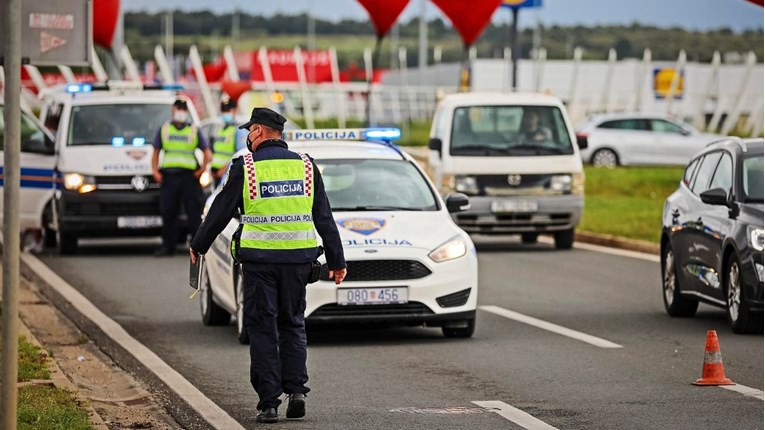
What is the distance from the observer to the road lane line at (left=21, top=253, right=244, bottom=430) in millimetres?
10070

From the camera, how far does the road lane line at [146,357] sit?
10070mm

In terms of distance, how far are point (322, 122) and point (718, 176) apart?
52.8 metres

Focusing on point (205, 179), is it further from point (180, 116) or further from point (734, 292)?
point (734, 292)

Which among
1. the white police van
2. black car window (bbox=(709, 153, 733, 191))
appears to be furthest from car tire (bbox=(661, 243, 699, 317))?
the white police van

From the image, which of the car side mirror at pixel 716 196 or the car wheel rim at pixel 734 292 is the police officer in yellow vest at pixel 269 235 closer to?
the car wheel rim at pixel 734 292

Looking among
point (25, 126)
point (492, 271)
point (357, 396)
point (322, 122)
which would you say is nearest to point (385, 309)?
point (357, 396)

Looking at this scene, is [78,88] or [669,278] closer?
[669,278]

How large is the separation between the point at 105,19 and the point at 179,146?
1162 cm

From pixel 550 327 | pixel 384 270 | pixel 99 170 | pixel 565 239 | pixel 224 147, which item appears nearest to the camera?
pixel 384 270

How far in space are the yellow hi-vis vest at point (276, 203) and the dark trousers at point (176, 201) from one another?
12.2m

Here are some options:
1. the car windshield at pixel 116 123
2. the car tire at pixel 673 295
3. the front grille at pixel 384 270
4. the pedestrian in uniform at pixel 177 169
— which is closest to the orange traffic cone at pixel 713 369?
the front grille at pixel 384 270

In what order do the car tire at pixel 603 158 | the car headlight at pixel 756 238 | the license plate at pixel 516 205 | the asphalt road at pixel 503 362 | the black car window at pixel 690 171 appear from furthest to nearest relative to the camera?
the car tire at pixel 603 158 < the license plate at pixel 516 205 < the black car window at pixel 690 171 < the car headlight at pixel 756 238 < the asphalt road at pixel 503 362

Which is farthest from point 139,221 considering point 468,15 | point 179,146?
point 468,15

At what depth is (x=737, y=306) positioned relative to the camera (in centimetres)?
1422
